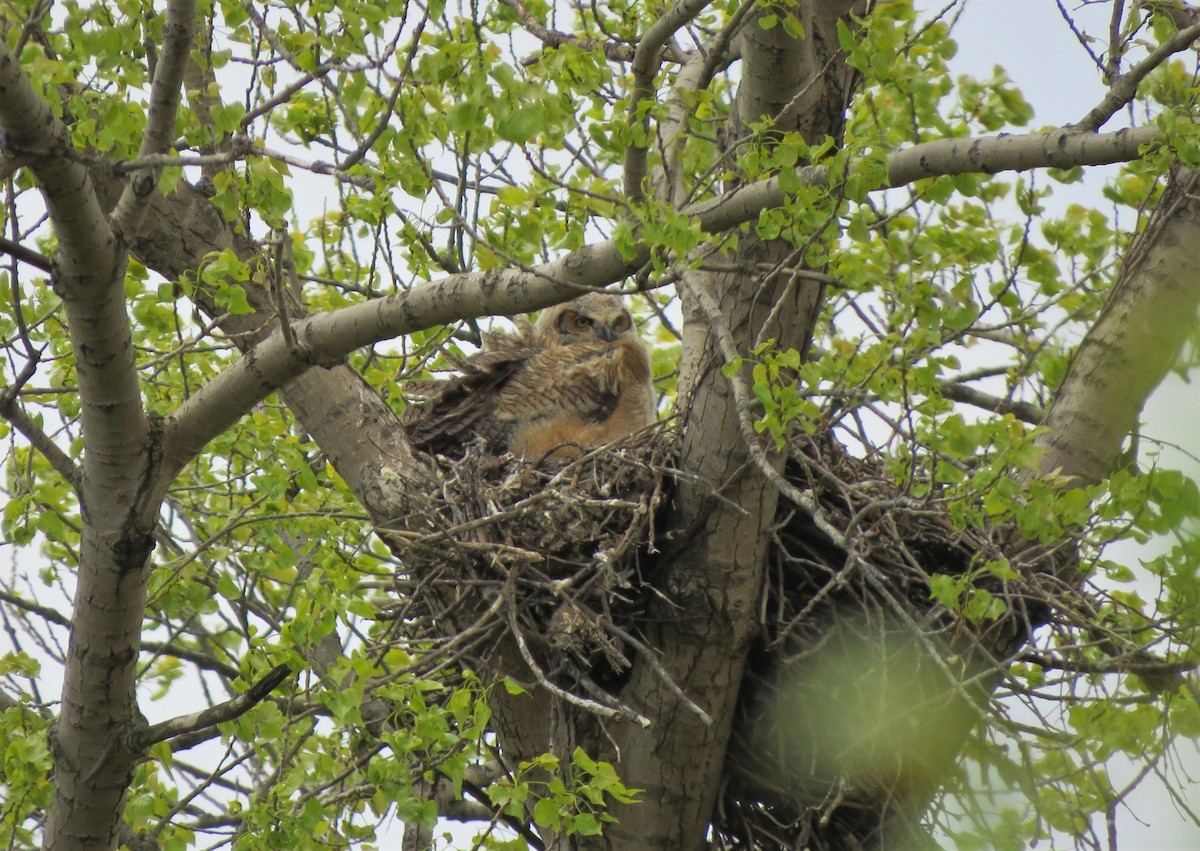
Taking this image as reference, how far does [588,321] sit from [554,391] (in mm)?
566

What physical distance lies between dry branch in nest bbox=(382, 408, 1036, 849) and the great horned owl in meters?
0.92

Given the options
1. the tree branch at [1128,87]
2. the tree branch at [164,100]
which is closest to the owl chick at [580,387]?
the tree branch at [164,100]

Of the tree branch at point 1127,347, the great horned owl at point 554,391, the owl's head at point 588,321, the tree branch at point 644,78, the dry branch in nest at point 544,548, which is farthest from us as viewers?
the owl's head at point 588,321

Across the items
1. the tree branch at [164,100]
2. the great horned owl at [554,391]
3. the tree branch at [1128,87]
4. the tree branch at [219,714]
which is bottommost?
the tree branch at [219,714]

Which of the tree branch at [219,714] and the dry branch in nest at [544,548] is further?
the dry branch in nest at [544,548]

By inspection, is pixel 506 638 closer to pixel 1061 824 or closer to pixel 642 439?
pixel 642 439

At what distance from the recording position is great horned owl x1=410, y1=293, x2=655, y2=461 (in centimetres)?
505

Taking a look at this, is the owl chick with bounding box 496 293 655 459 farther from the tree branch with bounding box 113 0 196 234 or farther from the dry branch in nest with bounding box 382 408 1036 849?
the tree branch with bounding box 113 0 196 234

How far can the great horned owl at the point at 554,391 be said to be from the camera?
5.05 m

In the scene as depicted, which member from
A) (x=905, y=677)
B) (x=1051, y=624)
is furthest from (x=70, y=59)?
(x=1051, y=624)

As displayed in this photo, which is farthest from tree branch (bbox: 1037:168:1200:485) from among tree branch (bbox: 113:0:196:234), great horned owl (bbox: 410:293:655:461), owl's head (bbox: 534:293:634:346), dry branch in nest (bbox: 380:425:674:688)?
tree branch (bbox: 113:0:196:234)

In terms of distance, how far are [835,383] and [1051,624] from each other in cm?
104

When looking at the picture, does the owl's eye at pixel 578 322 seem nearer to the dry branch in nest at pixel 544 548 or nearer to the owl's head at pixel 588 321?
the owl's head at pixel 588 321

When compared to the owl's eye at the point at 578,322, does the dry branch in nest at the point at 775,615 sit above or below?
below
